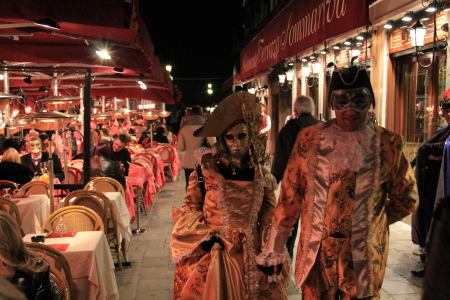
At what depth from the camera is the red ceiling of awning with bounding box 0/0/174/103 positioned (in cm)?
414

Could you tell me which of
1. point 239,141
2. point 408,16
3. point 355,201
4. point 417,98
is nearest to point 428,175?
point 417,98

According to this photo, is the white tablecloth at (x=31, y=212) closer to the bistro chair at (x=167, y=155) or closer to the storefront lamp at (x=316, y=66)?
the bistro chair at (x=167, y=155)

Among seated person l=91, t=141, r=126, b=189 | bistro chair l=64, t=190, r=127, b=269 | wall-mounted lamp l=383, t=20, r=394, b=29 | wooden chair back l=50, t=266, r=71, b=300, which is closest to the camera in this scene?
wooden chair back l=50, t=266, r=71, b=300

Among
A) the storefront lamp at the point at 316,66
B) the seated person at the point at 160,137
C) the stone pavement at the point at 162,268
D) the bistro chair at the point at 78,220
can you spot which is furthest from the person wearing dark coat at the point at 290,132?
the seated person at the point at 160,137

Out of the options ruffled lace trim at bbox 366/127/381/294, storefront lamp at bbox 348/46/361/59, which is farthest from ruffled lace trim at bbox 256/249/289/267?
storefront lamp at bbox 348/46/361/59

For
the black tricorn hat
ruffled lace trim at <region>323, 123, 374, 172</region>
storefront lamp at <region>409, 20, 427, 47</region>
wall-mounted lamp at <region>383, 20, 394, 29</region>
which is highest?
wall-mounted lamp at <region>383, 20, 394, 29</region>

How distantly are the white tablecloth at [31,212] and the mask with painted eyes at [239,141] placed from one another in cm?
374

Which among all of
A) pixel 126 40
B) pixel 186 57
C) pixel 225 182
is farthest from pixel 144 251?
pixel 186 57

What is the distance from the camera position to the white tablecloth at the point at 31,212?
6078mm

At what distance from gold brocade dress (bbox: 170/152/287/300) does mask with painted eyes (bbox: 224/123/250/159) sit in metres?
0.19

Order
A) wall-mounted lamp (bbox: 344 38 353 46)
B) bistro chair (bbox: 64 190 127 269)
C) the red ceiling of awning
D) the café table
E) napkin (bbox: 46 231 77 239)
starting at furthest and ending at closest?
wall-mounted lamp (bbox: 344 38 353 46), bistro chair (bbox: 64 190 127 269), napkin (bbox: 46 231 77 239), the red ceiling of awning, the café table

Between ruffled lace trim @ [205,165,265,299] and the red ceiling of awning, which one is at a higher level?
the red ceiling of awning

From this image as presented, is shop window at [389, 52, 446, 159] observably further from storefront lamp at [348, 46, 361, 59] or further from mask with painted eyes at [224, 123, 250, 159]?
mask with painted eyes at [224, 123, 250, 159]

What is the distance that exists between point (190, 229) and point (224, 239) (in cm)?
26
